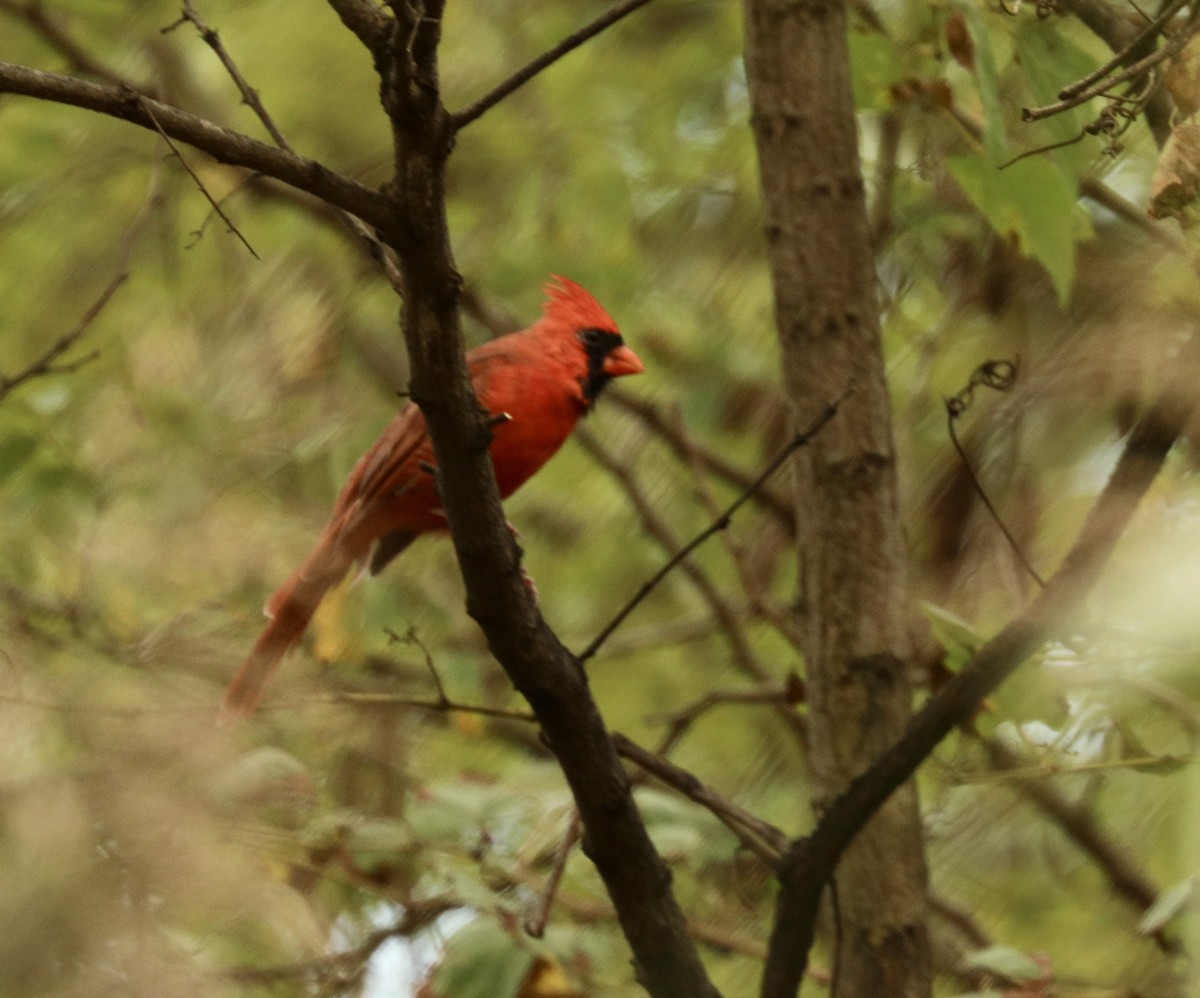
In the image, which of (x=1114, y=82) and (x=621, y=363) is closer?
(x=1114, y=82)

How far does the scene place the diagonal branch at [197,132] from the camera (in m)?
1.20

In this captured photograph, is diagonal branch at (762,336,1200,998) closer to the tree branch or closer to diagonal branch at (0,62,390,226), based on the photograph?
the tree branch

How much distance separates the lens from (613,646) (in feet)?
11.7

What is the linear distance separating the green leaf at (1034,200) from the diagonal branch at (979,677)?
1.11 feet

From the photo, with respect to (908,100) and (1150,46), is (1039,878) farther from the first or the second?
(1150,46)

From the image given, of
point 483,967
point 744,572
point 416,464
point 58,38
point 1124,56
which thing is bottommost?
point 483,967

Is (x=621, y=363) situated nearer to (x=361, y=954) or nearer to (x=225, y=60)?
(x=361, y=954)

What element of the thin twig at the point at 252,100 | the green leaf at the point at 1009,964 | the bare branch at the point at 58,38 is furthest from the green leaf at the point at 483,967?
the bare branch at the point at 58,38

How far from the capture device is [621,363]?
10.7 ft

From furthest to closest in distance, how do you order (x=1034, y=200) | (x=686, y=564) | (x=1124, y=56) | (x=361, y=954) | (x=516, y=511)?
1. (x=516, y=511)
2. (x=686, y=564)
3. (x=361, y=954)
4. (x=1034, y=200)
5. (x=1124, y=56)

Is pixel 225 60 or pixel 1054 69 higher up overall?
pixel 225 60

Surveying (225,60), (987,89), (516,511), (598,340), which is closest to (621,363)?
(598,340)

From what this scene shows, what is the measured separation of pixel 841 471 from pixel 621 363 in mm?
1175

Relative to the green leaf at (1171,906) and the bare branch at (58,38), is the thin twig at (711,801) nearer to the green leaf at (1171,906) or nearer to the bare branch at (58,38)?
the green leaf at (1171,906)
